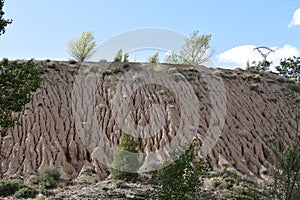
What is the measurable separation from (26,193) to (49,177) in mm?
2080

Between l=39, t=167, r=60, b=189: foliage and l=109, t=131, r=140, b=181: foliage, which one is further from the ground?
l=109, t=131, r=140, b=181: foliage

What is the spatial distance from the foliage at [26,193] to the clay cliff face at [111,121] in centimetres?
292

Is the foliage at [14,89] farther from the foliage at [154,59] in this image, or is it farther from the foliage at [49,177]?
the foliage at [154,59]

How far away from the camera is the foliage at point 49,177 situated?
52.7ft

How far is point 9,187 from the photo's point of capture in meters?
15.3

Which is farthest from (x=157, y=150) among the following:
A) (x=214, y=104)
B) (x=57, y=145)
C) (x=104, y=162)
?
(x=214, y=104)

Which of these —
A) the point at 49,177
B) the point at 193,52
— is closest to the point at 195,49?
the point at 193,52

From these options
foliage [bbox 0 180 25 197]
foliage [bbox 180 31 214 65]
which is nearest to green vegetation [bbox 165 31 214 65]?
foliage [bbox 180 31 214 65]

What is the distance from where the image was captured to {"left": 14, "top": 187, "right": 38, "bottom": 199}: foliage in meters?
14.4

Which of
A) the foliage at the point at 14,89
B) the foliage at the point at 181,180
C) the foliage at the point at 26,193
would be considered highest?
the foliage at the point at 14,89

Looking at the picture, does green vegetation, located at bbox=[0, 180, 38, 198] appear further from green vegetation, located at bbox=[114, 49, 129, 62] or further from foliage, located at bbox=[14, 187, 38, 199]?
green vegetation, located at bbox=[114, 49, 129, 62]

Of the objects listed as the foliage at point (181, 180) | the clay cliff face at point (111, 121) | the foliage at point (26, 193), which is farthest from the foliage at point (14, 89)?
the clay cliff face at point (111, 121)

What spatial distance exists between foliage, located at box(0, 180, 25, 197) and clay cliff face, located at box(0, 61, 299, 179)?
1.86 metres

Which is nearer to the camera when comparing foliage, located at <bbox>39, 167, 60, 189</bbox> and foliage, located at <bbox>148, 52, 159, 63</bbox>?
foliage, located at <bbox>39, 167, 60, 189</bbox>
